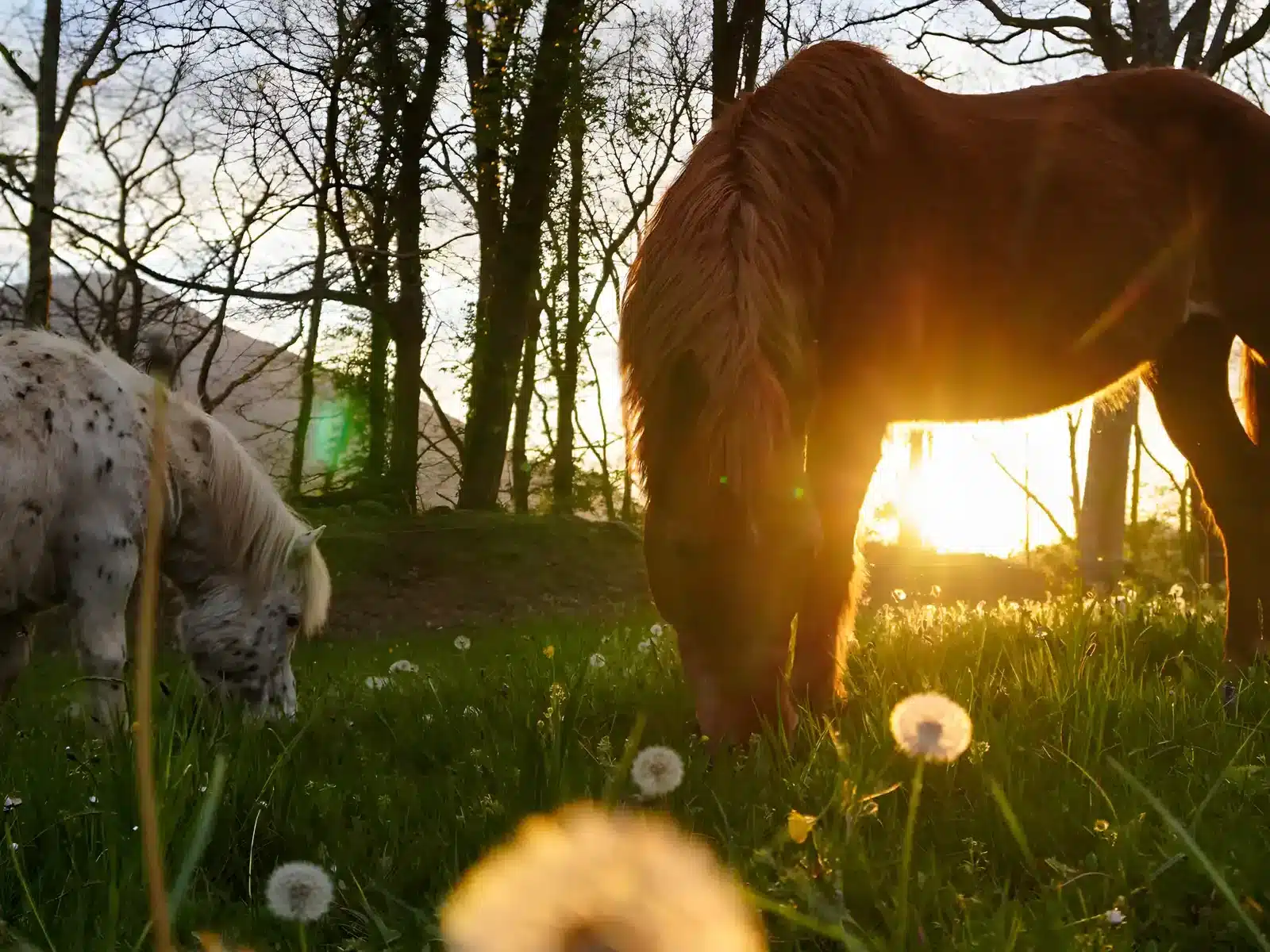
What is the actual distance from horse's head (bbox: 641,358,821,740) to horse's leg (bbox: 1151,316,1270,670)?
8.46ft

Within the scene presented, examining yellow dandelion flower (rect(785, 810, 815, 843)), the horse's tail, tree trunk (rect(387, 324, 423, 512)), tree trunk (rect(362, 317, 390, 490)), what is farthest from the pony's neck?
tree trunk (rect(362, 317, 390, 490))

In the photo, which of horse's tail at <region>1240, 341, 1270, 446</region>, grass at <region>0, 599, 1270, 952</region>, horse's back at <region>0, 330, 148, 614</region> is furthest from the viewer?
horse's tail at <region>1240, 341, 1270, 446</region>

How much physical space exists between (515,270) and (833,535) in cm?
977

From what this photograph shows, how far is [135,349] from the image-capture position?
958 cm

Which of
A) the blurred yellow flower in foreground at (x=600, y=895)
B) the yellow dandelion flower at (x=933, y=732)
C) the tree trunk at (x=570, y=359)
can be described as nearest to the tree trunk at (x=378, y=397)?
the tree trunk at (x=570, y=359)

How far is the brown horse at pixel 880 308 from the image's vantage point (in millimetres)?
2359

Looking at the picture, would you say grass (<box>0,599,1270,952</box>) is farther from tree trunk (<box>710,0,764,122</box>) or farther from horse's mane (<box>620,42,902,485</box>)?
tree trunk (<box>710,0,764,122</box>)

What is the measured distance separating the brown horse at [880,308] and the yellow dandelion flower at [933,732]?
0.58 metres

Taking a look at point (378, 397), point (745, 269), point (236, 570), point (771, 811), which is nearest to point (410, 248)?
point (378, 397)

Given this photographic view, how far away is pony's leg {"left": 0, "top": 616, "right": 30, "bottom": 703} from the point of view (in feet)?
14.0

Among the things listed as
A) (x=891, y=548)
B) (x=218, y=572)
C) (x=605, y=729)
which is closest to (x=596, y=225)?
(x=891, y=548)

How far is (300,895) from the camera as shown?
52.7 inches

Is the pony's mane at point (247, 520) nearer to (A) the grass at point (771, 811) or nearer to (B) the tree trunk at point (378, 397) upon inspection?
(A) the grass at point (771, 811)

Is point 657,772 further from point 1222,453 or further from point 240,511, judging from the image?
point 240,511
